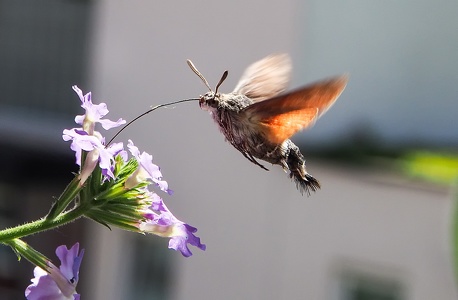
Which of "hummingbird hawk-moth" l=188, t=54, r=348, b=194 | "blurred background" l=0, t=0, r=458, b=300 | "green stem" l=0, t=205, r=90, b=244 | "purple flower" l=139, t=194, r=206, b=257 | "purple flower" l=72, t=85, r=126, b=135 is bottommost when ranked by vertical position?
"green stem" l=0, t=205, r=90, b=244

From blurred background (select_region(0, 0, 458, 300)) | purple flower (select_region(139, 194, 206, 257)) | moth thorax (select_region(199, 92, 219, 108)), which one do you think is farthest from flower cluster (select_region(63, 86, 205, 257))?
blurred background (select_region(0, 0, 458, 300))

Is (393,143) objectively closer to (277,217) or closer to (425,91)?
(425,91)

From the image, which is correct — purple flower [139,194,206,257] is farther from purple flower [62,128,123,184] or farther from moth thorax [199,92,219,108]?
moth thorax [199,92,219,108]

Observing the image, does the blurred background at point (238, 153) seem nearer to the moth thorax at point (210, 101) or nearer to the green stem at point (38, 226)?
the moth thorax at point (210, 101)

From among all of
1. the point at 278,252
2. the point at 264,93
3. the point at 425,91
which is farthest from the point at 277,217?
the point at 264,93

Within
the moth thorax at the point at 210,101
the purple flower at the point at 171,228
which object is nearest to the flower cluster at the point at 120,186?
the purple flower at the point at 171,228

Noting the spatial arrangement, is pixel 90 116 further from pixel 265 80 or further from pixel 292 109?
pixel 265 80

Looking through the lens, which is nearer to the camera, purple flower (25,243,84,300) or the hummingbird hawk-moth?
Result: purple flower (25,243,84,300)
